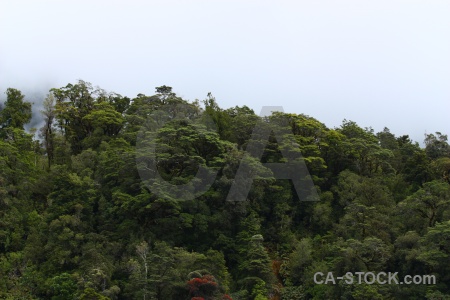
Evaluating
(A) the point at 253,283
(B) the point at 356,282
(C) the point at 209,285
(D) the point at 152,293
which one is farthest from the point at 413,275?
(D) the point at 152,293

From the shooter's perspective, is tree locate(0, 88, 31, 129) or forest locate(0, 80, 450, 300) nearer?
forest locate(0, 80, 450, 300)

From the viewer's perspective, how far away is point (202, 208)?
22594mm

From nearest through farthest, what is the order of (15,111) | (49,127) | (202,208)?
(202,208) → (49,127) → (15,111)

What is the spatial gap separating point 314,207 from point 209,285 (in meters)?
8.65

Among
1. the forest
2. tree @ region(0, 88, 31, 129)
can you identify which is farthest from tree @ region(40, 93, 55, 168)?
tree @ region(0, 88, 31, 129)

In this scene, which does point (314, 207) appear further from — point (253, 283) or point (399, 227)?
point (253, 283)

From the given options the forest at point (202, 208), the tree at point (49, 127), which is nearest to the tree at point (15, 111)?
the forest at point (202, 208)

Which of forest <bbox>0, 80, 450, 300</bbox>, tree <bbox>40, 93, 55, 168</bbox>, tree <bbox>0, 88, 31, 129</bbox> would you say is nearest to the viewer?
forest <bbox>0, 80, 450, 300</bbox>

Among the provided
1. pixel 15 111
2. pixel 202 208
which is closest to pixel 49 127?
pixel 15 111

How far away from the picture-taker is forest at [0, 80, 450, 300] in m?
19.2

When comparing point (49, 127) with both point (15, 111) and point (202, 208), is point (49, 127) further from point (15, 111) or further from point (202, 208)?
point (202, 208)

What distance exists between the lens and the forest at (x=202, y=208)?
19.2 meters

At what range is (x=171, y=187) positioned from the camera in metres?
21.7

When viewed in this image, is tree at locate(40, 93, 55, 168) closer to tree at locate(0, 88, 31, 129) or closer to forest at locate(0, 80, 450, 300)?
forest at locate(0, 80, 450, 300)
